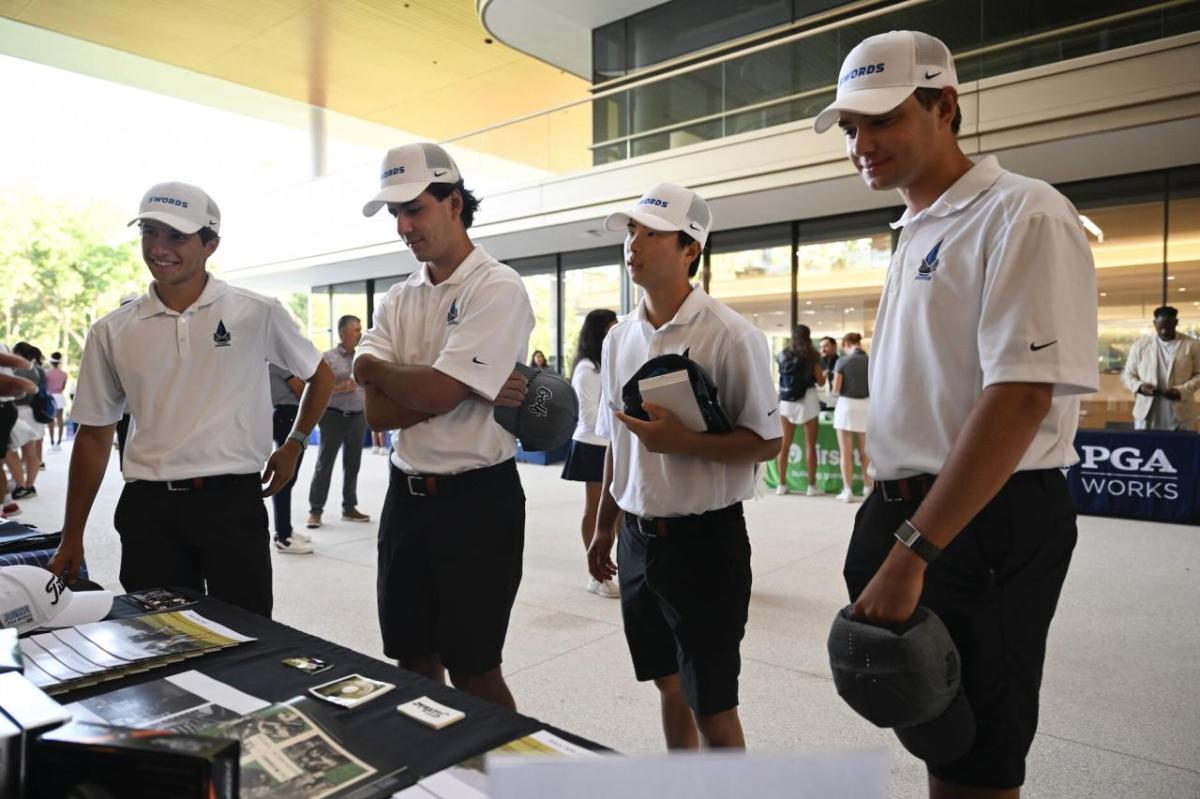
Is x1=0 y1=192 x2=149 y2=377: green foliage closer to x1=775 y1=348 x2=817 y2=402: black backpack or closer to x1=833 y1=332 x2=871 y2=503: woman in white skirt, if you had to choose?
x1=775 y1=348 x2=817 y2=402: black backpack

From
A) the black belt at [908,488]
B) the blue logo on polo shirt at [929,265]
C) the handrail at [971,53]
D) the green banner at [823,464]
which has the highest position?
the handrail at [971,53]

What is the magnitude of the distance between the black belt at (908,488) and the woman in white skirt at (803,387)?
7277 mm

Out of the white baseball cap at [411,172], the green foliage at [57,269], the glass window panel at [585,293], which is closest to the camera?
the white baseball cap at [411,172]

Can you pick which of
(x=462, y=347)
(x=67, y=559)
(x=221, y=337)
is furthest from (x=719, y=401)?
(x=67, y=559)

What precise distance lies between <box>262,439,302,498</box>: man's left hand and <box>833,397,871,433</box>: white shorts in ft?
21.7

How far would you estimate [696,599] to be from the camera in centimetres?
190

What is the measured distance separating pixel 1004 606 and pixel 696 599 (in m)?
0.78

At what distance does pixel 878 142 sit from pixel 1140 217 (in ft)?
31.1

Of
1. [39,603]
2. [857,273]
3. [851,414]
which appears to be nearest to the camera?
[39,603]

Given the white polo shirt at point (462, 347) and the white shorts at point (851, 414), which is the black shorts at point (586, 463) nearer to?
the white polo shirt at point (462, 347)

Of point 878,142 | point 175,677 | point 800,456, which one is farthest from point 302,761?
point 800,456

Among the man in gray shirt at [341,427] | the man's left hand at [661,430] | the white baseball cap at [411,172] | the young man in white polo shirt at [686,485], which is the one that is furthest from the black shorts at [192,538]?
the man in gray shirt at [341,427]

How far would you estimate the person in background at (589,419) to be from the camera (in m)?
4.80

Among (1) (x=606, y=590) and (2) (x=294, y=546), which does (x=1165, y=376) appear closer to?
(1) (x=606, y=590)
